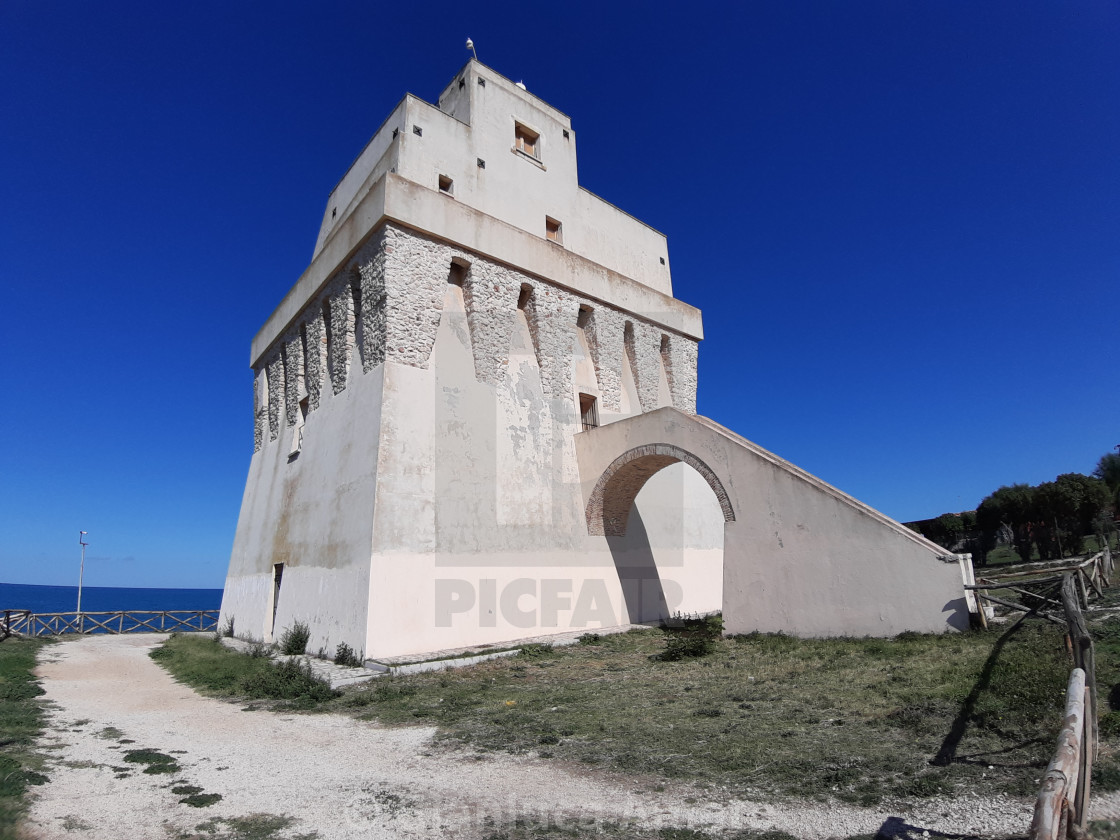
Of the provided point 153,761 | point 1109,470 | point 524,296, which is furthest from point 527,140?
point 1109,470

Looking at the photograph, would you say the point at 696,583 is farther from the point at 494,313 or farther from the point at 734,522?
the point at 494,313

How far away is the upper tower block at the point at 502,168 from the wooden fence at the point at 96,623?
1382cm

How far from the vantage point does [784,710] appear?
19.6ft

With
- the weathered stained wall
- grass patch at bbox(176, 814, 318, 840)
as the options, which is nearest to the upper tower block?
the weathered stained wall

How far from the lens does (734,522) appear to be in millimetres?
10891

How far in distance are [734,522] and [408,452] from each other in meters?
5.94

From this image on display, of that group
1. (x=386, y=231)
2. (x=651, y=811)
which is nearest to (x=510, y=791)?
(x=651, y=811)

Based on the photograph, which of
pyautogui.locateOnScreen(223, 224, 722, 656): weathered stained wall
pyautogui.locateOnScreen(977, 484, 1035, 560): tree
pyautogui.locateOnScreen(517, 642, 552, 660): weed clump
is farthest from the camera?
pyautogui.locateOnScreen(977, 484, 1035, 560): tree

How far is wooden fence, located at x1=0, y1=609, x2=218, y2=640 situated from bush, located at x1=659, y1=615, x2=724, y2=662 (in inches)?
648

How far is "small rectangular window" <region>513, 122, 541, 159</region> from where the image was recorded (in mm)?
15984

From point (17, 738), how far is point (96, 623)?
59.4 ft

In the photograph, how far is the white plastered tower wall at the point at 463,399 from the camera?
36.8ft

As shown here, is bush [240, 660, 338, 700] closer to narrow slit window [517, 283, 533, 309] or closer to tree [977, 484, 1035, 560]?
narrow slit window [517, 283, 533, 309]

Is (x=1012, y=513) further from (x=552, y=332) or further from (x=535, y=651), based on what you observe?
(x=535, y=651)
